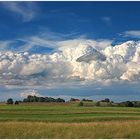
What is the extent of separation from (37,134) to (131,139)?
4.95 metres

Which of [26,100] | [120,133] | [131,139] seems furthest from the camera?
[26,100]

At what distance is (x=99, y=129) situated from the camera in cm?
2147

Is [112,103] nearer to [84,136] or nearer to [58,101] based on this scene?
[58,101]

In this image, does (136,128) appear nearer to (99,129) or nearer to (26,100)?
(99,129)

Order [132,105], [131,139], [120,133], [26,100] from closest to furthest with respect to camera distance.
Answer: [131,139] < [120,133] < [132,105] < [26,100]

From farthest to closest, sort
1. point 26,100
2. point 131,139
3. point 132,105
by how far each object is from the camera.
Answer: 1. point 26,100
2. point 132,105
3. point 131,139

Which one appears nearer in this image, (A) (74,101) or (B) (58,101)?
(B) (58,101)

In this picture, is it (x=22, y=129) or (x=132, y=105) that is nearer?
(x=22, y=129)

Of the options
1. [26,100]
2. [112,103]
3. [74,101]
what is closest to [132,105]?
[112,103]

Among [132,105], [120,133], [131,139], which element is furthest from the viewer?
[132,105]

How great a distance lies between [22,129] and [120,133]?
5352 mm

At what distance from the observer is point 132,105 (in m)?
95.2

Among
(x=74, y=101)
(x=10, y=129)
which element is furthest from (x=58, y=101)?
(x=10, y=129)

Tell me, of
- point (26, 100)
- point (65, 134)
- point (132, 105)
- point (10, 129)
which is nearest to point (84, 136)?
point (65, 134)
